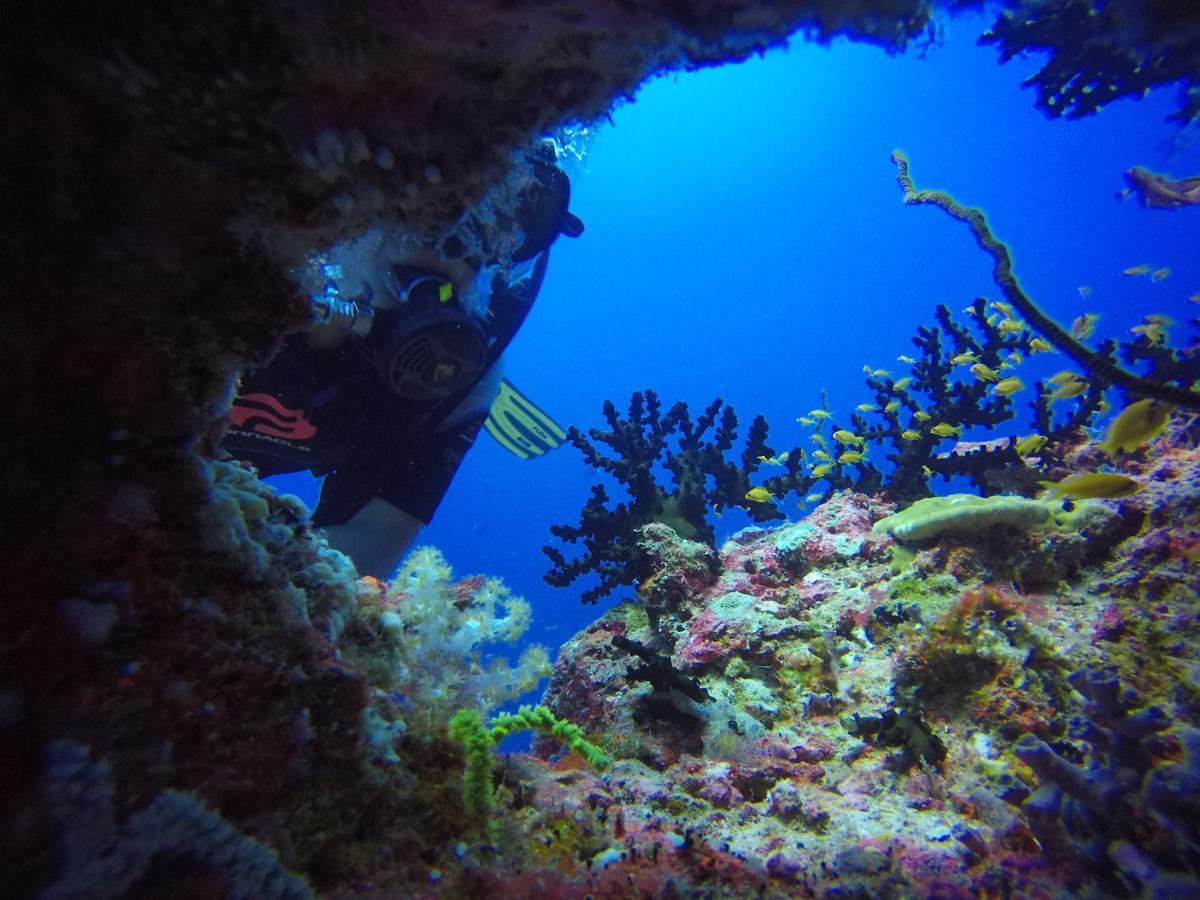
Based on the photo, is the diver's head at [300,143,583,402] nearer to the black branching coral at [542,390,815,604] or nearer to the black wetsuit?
the black wetsuit

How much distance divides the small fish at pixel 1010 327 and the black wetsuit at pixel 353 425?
6.40 m

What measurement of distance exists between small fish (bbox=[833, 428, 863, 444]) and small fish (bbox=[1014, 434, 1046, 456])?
6.52ft

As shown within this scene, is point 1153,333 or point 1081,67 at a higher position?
point 1081,67

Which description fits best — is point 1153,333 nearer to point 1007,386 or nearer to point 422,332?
point 1007,386

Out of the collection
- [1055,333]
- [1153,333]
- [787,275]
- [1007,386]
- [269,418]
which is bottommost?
[1055,333]

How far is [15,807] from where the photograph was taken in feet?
3.40

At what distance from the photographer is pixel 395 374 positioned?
10.7 feet

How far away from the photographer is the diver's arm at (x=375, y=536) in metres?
4.43

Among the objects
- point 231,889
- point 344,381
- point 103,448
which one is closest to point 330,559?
point 103,448

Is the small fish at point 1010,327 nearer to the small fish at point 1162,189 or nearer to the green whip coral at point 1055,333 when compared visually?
the small fish at point 1162,189

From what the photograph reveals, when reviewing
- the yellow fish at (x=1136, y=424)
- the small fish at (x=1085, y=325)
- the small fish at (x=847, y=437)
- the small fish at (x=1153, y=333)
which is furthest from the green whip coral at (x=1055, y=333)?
the small fish at (x=1085, y=325)

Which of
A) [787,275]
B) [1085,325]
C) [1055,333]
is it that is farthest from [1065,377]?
[787,275]

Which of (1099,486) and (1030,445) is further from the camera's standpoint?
(1030,445)

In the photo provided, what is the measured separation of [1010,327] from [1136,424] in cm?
457
